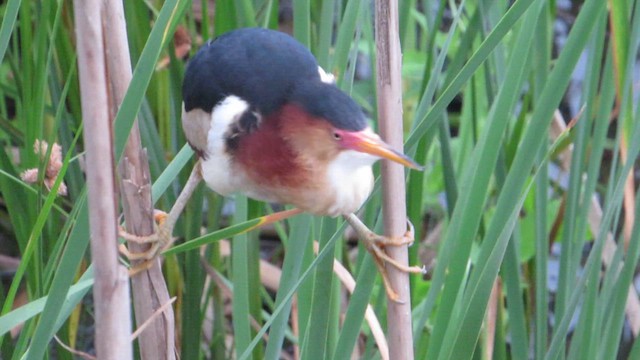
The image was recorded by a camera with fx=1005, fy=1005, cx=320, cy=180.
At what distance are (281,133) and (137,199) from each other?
140 millimetres

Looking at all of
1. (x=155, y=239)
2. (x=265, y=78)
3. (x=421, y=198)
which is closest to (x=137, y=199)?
(x=155, y=239)

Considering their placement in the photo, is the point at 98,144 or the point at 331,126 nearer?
the point at 98,144

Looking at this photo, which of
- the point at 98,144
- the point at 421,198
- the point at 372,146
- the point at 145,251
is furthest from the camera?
the point at 421,198

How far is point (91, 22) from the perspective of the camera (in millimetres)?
613

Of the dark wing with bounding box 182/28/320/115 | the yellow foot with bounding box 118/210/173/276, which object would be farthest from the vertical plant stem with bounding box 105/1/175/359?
the dark wing with bounding box 182/28/320/115

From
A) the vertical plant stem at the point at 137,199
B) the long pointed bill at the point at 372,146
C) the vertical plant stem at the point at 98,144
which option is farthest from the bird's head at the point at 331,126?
the vertical plant stem at the point at 98,144

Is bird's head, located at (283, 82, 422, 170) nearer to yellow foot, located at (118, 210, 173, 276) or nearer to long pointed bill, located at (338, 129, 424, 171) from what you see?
long pointed bill, located at (338, 129, 424, 171)

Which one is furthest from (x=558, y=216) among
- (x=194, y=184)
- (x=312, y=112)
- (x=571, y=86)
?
(x=571, y=86)

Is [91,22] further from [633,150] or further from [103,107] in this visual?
[633,150]

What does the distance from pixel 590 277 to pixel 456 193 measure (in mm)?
173

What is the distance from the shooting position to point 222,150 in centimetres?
95

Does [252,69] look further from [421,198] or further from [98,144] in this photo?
[98,144]

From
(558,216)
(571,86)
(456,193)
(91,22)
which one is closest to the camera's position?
(91,22)

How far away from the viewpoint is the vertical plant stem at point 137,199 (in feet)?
2.64
